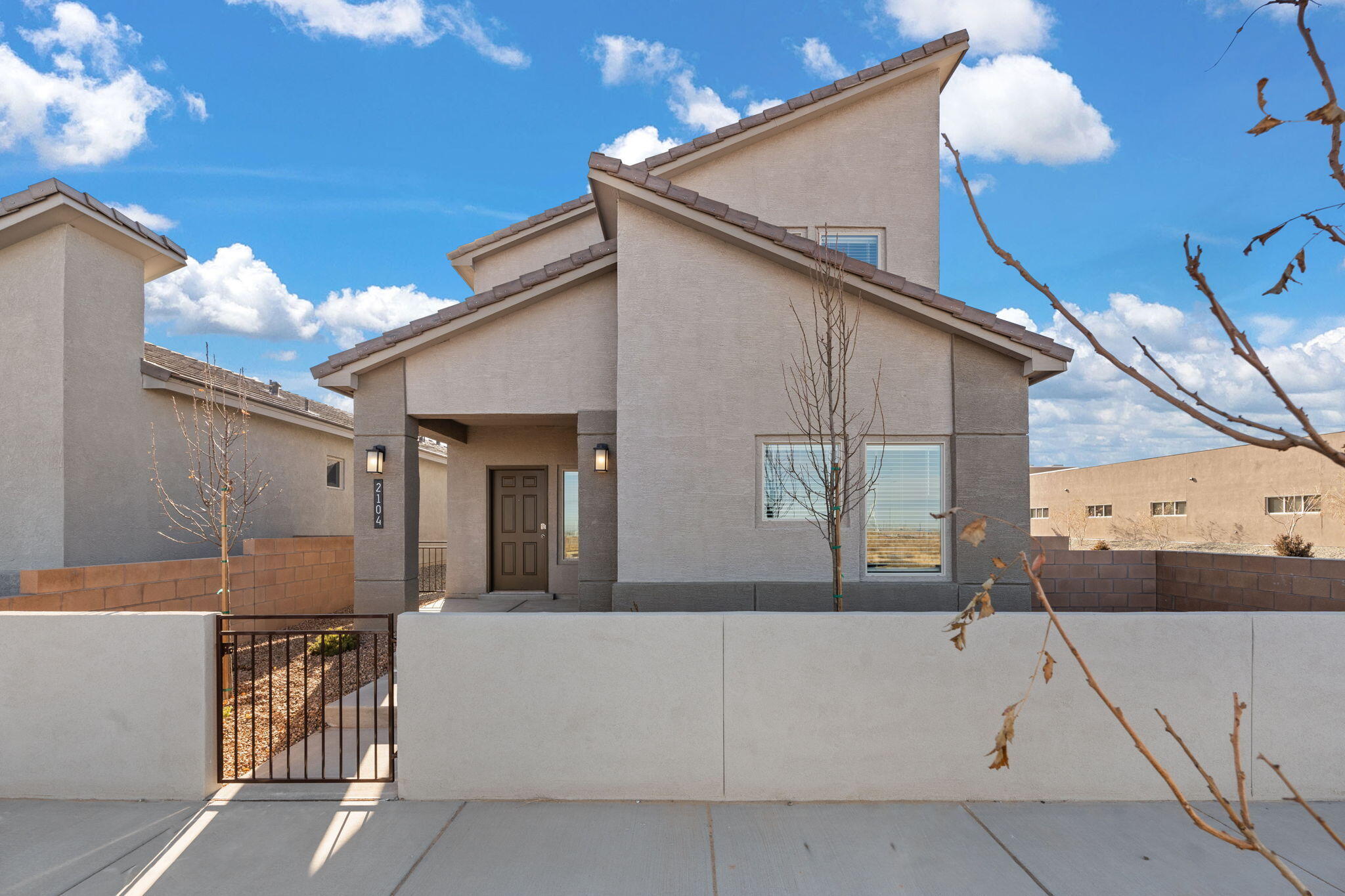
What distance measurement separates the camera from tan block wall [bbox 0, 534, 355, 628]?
8195mm

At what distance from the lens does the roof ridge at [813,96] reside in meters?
10.6

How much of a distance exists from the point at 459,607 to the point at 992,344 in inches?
331

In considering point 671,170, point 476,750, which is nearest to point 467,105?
point 671,170

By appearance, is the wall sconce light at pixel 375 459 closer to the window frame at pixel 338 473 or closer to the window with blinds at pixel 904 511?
the window with blinds at pixel 904 511

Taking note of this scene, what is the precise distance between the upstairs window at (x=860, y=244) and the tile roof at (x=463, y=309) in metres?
3.67

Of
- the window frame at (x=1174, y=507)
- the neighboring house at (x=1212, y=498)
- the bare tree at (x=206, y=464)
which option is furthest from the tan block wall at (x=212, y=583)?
the window frame at (x=1174, y=507)

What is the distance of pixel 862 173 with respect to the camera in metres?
10.9

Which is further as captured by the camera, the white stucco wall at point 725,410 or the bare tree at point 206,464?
the bare tree at point 206,464

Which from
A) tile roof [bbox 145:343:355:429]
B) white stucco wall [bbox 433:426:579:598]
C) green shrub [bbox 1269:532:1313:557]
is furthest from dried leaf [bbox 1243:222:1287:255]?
green shrub [bbox 1269:532:1313:557]

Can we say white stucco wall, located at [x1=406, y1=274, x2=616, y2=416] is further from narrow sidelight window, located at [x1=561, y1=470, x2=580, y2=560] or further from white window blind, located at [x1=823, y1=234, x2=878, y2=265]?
white window blind, located at [x1=823, y1=234, x2=878, y2=265]

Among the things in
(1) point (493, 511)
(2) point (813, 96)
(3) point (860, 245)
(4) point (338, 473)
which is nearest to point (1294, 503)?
(3) point (860, 245)

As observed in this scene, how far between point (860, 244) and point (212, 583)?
1058 cm

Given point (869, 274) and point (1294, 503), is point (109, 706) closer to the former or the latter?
point (869, 274)

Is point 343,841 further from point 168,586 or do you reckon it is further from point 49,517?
point 49,517
